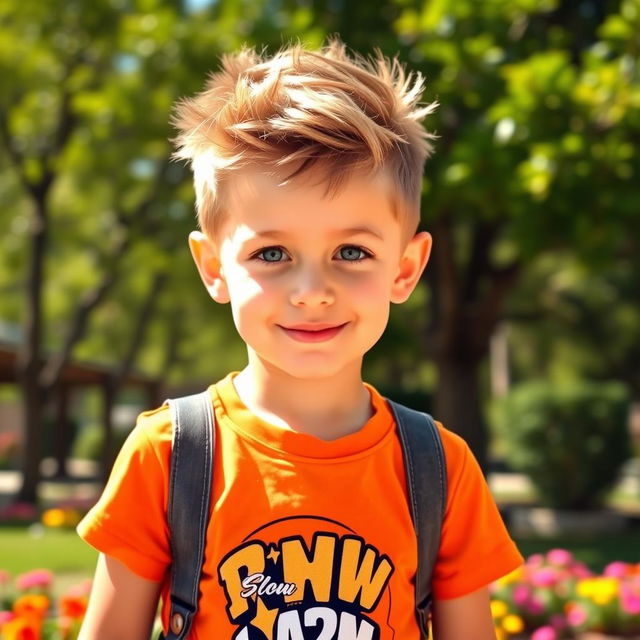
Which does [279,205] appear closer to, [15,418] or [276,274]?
[276,274]

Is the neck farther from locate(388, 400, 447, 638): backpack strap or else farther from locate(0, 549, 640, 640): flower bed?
locate(0, 549, 640, 640): flower bed

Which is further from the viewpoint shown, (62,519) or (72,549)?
(62,519)

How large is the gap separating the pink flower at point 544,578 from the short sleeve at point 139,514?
14.0 feet

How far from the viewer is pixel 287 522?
6.09ft

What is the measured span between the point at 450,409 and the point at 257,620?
35.7ft

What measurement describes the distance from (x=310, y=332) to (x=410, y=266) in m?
0.35

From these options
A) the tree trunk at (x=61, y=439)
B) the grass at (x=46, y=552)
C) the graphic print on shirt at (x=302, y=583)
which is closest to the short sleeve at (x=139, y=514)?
the graphic print on shirt at (x=302, y=583)

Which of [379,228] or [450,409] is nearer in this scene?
[379,228]

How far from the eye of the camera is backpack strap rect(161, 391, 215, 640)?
185 cm

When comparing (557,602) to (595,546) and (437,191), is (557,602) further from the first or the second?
(595,546)

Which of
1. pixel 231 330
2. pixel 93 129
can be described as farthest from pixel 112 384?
pixel 93 129

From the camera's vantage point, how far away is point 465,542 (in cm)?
200

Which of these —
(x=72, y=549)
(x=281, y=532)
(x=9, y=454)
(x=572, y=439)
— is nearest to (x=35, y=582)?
(x=281, y=532)

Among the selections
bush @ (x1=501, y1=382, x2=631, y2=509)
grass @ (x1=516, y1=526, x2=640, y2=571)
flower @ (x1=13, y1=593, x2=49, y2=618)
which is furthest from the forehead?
bush @ (x1=501, y1=382, x2=631, y2=509)
